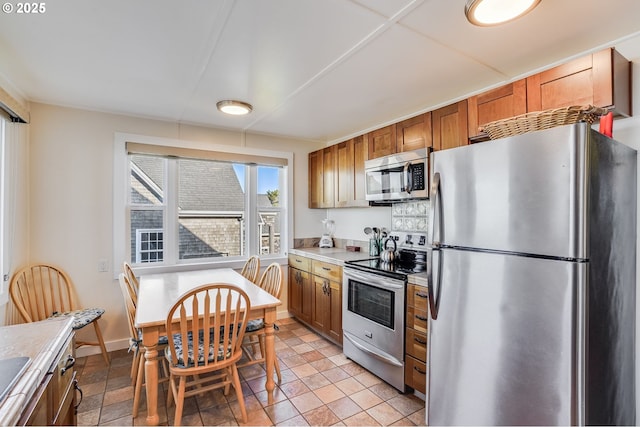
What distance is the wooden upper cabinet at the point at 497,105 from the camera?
1.92m

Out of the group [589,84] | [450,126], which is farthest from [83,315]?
[589,84]

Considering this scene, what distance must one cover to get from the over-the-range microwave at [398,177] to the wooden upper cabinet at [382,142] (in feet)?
0.29

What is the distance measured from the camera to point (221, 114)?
3.11 meters

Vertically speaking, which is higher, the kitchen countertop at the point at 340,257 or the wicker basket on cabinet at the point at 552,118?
the wicker basket on cabinet at the point at 552,118

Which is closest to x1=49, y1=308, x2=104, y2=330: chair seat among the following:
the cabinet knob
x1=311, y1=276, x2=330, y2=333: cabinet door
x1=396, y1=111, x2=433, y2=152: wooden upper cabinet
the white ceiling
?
the cabinet knob

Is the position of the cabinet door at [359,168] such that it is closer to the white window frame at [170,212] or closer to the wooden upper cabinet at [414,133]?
the wooden upper cabinet at [414,133]

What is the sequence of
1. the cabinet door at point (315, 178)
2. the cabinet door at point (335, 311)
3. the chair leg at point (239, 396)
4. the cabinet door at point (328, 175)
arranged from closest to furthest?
1. the chair leg at point (239, 396)
2. the cabinet door at point (335, 311)
3. the cabinet door at point (328, 175)
4. the cabinet door at point (315, 178)

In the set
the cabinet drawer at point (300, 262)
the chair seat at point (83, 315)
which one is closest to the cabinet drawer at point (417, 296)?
the cabinet drawer at point (300, 262)

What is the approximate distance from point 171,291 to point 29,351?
4.24 feet

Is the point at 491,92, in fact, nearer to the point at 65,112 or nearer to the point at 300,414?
the point at 300,414

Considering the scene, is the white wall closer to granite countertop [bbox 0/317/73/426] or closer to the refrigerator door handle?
granite countertop [bbox 0/317/73/426]

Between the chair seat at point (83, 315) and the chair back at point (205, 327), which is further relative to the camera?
the chair seat at point (83, 315)

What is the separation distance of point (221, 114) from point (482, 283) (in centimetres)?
278

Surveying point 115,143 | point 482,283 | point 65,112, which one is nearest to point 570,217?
point 482,283
